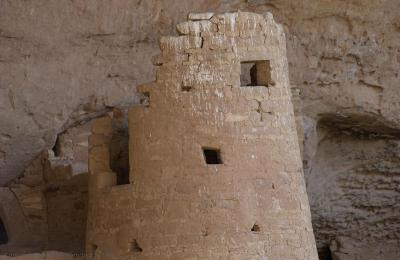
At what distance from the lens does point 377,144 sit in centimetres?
1326

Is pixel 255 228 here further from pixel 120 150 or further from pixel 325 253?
pixel 325 253

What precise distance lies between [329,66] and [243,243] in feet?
18.4

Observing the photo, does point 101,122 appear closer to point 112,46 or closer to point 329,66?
point 112,46

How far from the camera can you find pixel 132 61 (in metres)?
11.6

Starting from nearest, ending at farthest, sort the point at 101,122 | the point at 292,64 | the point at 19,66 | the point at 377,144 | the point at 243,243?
the point at 243,243 < the point at 101,122 < the point at 19,66 < the point at 292,64 < the point at 377,144

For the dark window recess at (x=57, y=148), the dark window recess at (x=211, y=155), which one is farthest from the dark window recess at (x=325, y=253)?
the dark window recess at (x=211, y=155)

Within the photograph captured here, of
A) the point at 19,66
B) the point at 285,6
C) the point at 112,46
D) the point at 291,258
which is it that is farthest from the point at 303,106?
the point at 291,258

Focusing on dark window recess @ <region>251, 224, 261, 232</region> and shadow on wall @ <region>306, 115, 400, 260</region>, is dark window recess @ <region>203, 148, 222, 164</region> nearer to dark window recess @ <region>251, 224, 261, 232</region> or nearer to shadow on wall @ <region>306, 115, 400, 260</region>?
dark window recess @ <region>251, 224, 261, 232</region>

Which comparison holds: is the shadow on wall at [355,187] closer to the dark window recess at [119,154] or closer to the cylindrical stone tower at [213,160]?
the dark window recess at [119,154]

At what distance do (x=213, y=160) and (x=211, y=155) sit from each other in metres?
0.05

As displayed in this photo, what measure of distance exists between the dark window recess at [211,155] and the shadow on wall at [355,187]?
5.35 m

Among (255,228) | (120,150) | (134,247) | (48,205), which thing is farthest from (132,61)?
(255,228)

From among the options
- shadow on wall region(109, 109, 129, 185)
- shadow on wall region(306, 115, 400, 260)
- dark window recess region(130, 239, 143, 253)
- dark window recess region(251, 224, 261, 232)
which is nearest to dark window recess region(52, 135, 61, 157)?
shadow on wall region(109, 109, 129, 185)

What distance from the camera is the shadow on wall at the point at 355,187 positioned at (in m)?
13.0
